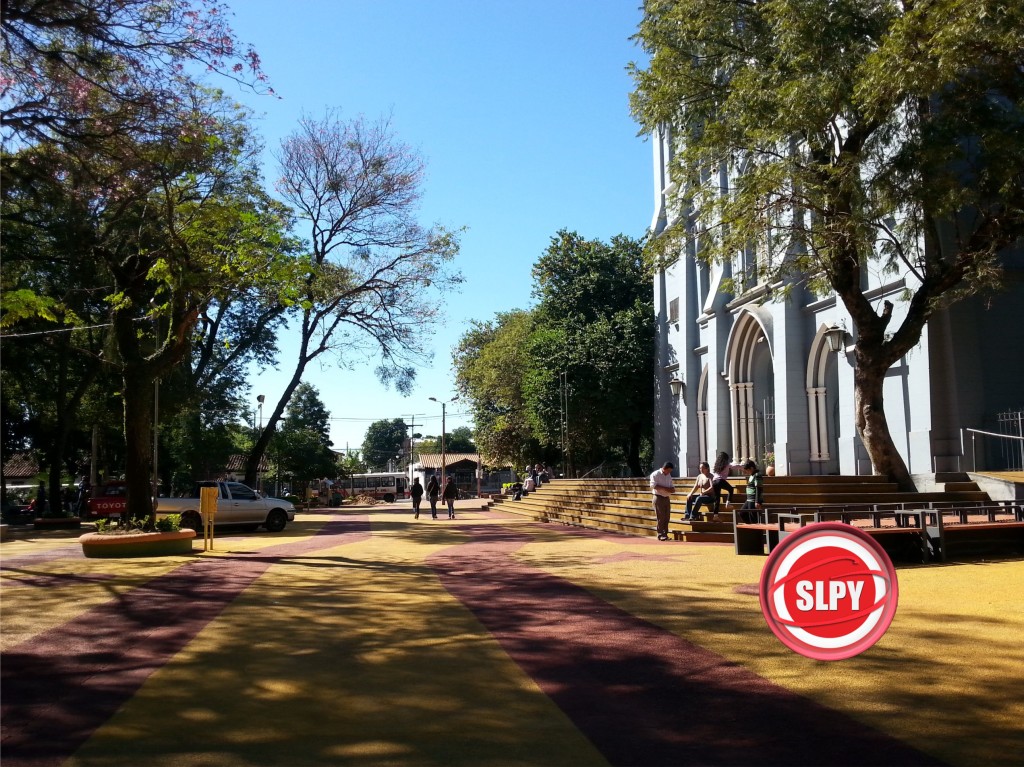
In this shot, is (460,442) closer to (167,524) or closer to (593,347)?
(593,347)

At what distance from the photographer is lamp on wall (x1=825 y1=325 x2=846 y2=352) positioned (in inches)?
870

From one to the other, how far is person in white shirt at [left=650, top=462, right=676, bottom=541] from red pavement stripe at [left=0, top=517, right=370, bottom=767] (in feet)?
26.7

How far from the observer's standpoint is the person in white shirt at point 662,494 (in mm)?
16906

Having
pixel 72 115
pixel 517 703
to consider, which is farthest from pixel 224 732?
pixel 72 115

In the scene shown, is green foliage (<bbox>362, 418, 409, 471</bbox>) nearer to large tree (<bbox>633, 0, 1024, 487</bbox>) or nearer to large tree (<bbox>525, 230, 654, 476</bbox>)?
large tree (<bbox>525, 230, 654, 476</bbox>)

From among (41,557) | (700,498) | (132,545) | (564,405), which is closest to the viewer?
(132,545)

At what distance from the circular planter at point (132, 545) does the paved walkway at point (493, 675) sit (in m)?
3.56

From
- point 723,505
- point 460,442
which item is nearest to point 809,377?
point 723,505

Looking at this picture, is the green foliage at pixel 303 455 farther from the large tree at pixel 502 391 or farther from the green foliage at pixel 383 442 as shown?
the green foliage at pixel 383 442

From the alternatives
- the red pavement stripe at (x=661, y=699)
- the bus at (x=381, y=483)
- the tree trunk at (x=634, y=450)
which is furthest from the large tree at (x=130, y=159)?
the bus at (x=381, y=483)

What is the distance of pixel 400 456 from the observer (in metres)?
138

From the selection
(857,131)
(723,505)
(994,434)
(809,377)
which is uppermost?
(857,131)

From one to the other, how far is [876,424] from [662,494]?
4.78 meters

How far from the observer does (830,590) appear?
129 inches
